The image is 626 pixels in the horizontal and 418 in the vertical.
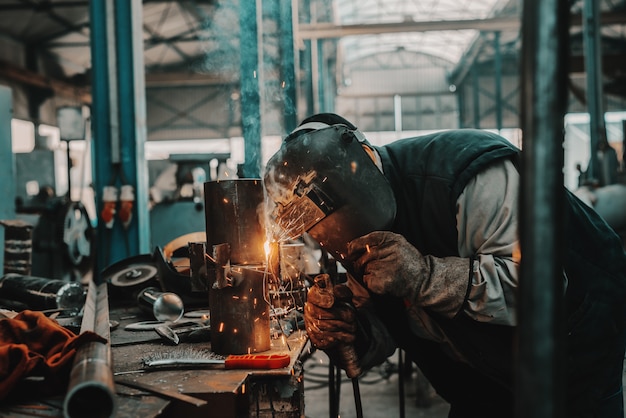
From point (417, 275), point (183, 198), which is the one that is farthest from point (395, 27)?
point (417, 275)

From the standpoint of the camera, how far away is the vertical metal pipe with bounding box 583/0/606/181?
6364mm

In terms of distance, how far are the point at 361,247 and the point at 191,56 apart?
15579 mm

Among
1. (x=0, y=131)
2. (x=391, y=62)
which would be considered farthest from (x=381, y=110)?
(x=0, y=131)

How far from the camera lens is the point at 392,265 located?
4.92 feet

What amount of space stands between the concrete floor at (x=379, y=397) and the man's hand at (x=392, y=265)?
7.57 feet

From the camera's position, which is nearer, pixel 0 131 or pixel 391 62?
pixel 0 131

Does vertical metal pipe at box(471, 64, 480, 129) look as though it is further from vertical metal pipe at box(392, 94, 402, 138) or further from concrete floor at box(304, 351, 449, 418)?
concrete floor at box(304, 351, 449, 418)

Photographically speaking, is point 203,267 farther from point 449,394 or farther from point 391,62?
point 391,62

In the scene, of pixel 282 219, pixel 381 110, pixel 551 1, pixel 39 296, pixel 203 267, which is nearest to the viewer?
pixel 551 1

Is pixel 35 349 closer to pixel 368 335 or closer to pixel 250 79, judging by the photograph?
pixel 368 335

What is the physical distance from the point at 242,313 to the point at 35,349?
523mm

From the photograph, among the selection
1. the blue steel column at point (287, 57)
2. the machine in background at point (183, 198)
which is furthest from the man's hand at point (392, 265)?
the blue steel column at point (287, 57)

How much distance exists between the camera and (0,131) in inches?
163

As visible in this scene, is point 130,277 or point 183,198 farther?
point 183,198
